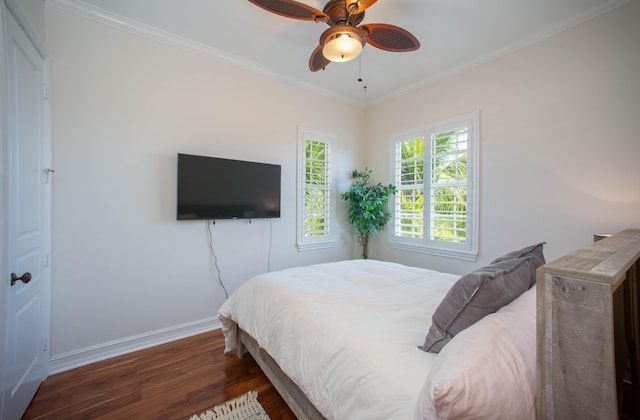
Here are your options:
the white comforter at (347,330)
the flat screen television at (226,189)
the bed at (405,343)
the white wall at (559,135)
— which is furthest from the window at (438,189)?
the flat screen television at (226,189)

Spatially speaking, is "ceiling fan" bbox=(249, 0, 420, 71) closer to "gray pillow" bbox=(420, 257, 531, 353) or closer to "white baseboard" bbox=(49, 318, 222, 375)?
"gray pillow" bbox=(420, 257, 531, 353)

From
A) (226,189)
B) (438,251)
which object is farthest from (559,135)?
(226,189)

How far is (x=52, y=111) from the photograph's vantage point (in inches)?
80.1

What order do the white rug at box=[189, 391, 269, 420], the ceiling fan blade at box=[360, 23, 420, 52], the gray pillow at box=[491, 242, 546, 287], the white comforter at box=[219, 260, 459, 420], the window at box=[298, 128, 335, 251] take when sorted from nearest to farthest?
the white comforter at box=[219, 260, 459, 420] → the gray pillow at box=[491, 242, 546, 287] → the white rug at box=[189, 391, 269, 420] → the ceiling fan blade at box=[360, 23, 420, 52] → the window at box=[298, 128, 335, 251]

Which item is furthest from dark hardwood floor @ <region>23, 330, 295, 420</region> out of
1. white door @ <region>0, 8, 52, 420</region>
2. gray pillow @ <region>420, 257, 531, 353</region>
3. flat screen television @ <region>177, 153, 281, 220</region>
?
flat screen television @ <region>177, 153, 281, 220</region>

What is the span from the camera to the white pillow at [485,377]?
69 cm

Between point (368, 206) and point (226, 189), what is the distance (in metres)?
1.84

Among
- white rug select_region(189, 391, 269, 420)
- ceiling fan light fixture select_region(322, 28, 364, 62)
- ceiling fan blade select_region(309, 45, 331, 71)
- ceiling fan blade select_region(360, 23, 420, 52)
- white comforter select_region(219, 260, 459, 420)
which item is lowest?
white rug select_region(189, 391, 269, 420)

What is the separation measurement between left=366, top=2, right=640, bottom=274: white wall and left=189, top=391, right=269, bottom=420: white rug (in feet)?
8.30

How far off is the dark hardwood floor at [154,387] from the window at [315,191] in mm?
1711

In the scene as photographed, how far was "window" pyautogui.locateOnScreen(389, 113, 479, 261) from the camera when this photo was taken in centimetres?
298

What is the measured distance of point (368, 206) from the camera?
3.54 m

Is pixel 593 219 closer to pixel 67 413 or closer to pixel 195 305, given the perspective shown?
pixel 195 305

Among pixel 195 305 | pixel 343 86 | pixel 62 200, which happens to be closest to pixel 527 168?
pixel 343 86
